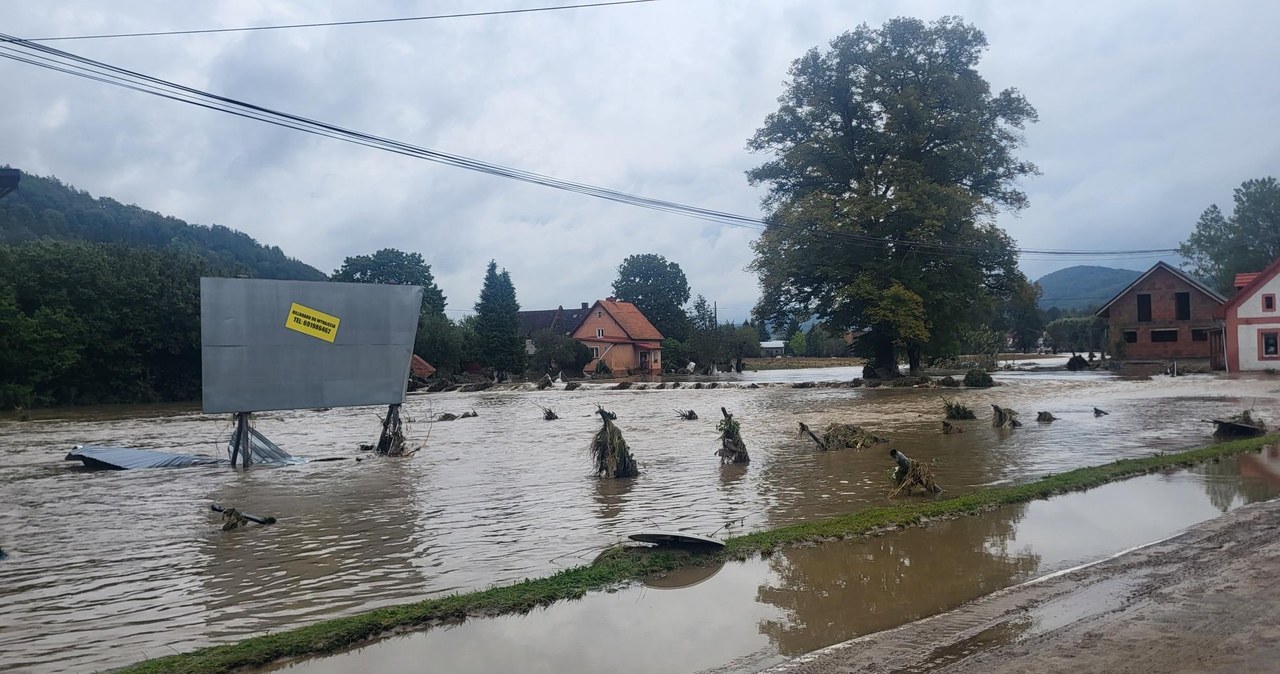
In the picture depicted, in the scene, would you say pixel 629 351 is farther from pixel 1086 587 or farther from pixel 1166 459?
pixel 1086 587

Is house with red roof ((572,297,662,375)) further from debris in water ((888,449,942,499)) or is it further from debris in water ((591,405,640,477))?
debris in water ((888,449,942,499))

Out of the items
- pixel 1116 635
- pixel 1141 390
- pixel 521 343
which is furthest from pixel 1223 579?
pixel 521 343

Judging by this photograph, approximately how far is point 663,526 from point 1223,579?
5.97 meters

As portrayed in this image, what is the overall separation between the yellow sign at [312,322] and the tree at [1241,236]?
274 feet

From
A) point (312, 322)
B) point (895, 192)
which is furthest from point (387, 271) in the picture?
point (312, 322)

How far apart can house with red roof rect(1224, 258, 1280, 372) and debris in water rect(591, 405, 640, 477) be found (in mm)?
45602

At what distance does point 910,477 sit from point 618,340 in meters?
69.4

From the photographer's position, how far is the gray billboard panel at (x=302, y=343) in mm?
17141

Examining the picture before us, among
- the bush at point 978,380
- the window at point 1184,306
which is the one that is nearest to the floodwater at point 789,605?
the bush at point 978,380

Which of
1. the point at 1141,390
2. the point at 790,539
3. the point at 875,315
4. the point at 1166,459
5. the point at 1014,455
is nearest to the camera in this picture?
the point at 790,539

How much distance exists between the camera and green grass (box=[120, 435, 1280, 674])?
19.6ft

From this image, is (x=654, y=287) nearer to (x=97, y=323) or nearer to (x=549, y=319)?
(x=549, y=319)

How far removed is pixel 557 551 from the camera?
952 centimetres

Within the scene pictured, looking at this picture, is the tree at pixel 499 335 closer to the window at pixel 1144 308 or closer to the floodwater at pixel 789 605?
the window at pixel 1144 308
